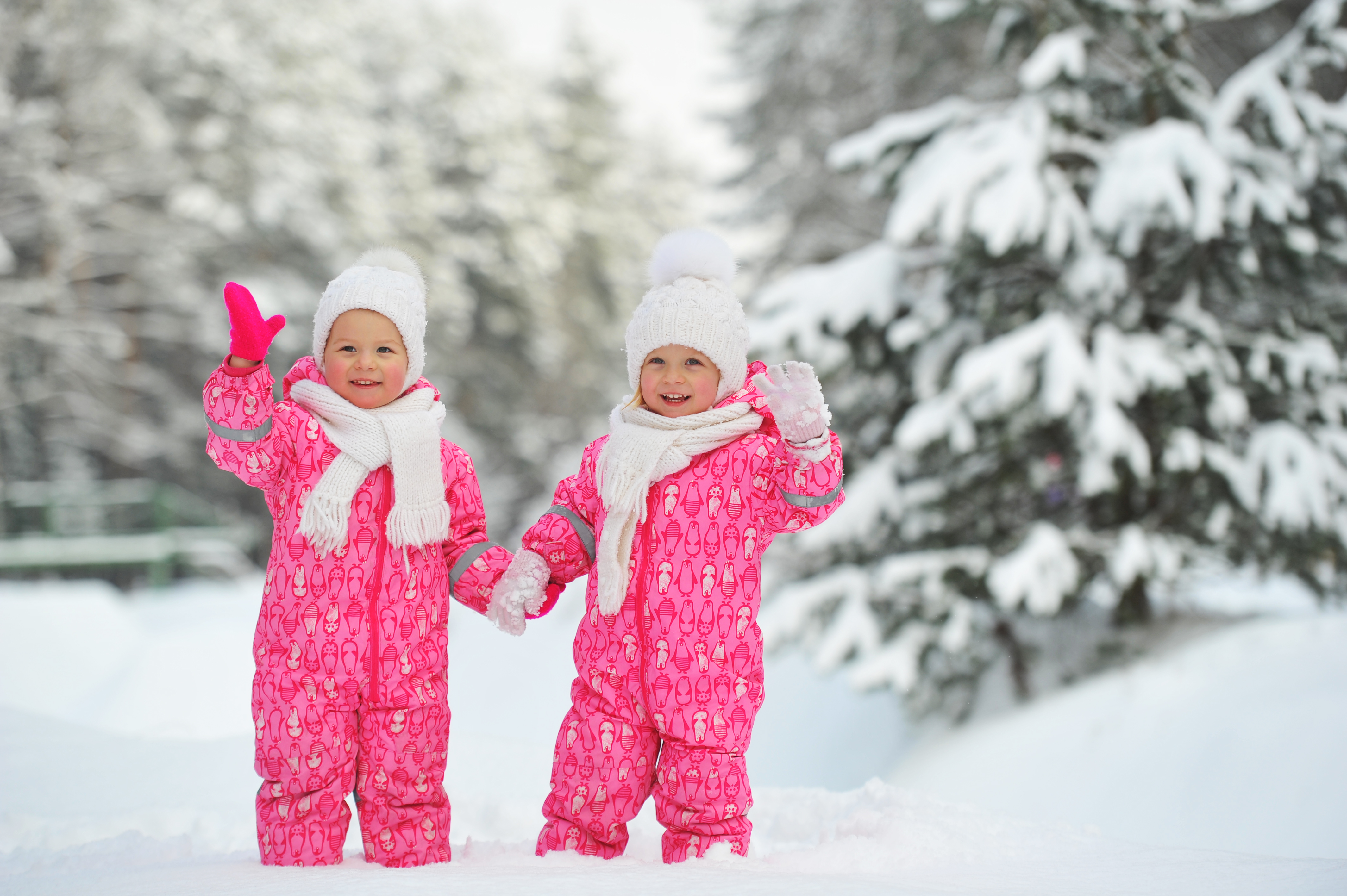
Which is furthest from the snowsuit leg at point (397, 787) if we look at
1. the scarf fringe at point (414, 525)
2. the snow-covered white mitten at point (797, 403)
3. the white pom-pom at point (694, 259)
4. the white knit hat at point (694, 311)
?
the white pom-pom at point (694, 259)

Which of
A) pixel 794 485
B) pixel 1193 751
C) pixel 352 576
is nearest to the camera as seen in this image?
pixel 794 485

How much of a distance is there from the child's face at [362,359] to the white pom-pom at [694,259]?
72cm

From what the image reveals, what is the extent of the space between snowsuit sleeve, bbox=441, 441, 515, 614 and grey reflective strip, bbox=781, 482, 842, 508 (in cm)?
78

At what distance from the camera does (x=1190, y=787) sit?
15.2 ft

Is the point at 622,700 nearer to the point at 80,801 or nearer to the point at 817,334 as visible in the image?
the point at 80,801

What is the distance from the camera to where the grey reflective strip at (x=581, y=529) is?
111 inches

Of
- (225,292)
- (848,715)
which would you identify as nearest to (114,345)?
(848,715)

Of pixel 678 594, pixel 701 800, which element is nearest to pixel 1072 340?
pixel 678 594

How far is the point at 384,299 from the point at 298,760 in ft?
3.71

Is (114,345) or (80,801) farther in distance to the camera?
(114,345)

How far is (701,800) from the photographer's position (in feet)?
8.47

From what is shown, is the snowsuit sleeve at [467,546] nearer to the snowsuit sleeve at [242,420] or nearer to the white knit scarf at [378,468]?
the white knit scarf at [378,468]

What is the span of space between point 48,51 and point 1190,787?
14.3m

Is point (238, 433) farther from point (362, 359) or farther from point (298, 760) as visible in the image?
point (298, 760)
